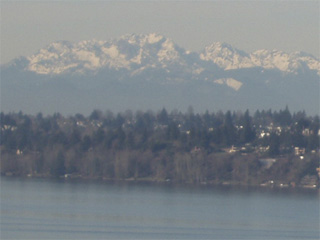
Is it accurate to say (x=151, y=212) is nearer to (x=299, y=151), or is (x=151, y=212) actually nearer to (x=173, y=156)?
(x=173, y=156)

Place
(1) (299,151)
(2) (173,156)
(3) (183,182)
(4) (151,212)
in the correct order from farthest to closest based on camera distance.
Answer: (1) (299,151) < (2) (173,156) < (3) (183,182) < (4) (151,212)

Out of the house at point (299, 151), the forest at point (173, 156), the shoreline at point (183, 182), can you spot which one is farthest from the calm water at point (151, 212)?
the house at point (299, 151)

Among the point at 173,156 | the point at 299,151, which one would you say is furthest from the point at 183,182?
the point at 299,151

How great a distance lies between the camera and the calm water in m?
38.8

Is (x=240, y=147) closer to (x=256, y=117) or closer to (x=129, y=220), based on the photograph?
(x=256, y=117)

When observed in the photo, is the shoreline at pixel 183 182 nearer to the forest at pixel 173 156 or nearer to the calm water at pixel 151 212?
the forest at pixel 173 156

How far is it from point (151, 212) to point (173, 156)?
3189 cm

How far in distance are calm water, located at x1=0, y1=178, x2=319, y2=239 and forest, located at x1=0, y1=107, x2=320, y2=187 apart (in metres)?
7.75

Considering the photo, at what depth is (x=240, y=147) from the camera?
8588 cm

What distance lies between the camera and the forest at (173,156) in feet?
249

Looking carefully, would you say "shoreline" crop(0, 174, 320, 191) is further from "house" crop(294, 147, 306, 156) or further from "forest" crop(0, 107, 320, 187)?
"house" crop(294, 147, 306, 156)

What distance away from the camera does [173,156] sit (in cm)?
7950

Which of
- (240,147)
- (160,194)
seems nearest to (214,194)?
(160,194)

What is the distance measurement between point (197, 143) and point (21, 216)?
42.3 m
